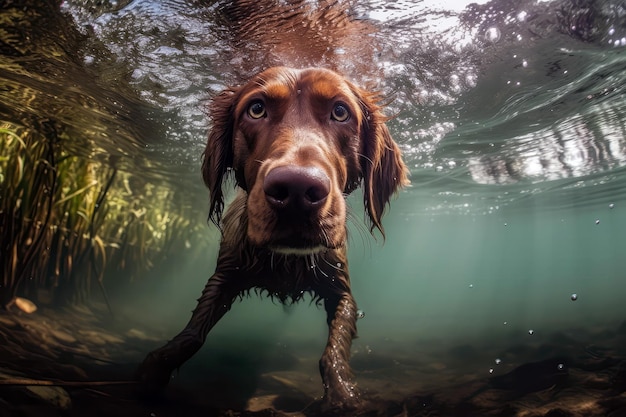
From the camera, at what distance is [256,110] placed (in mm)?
3182

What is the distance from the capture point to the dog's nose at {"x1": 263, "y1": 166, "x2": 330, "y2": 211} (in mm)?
2143

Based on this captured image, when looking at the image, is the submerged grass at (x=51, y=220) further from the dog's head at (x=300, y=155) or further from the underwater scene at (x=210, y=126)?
the dog's head at (x=300, y=155)

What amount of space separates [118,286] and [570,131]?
13.9 meters

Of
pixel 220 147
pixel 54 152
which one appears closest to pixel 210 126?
pixel 54 152

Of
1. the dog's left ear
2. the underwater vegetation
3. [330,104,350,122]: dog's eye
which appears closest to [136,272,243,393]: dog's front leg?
the dog's left ear

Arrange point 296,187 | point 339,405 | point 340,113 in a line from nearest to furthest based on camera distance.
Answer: point 296,187
point 339,405
point 340,113

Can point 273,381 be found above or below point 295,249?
below

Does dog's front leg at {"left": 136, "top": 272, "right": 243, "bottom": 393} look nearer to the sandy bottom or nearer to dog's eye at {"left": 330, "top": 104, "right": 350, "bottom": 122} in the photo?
the sandy bottom

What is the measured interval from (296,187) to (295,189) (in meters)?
0.01

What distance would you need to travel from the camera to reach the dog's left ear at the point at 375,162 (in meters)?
3.49

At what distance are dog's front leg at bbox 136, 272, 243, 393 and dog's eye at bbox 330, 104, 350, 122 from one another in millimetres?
1838

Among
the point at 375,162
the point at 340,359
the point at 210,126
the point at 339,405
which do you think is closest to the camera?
the point at 339,405

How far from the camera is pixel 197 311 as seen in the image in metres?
3.41

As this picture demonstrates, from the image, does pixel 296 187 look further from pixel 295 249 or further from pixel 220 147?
pixel 220 147
